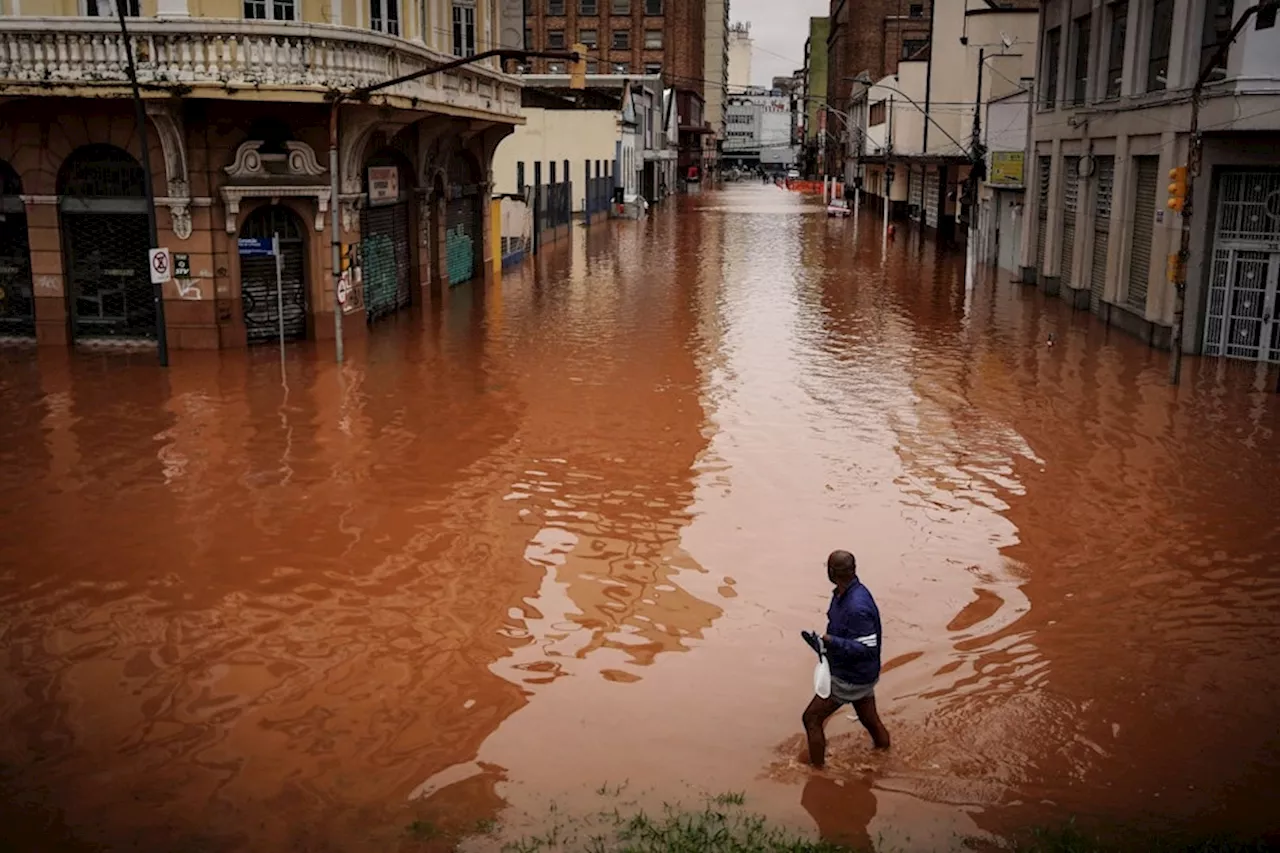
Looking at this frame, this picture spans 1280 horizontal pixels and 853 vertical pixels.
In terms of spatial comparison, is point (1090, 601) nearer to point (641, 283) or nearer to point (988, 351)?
point (988, 351)

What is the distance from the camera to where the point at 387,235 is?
28562 mm

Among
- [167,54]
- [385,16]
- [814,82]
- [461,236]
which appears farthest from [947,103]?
[814,82]

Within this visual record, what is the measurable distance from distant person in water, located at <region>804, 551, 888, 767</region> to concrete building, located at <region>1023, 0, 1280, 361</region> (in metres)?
16.6

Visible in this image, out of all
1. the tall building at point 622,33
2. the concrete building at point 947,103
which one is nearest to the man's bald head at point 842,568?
the concrete building at point 947,103

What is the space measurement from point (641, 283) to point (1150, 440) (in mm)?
21891

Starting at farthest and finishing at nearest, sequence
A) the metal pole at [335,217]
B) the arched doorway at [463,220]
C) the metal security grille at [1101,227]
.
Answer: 1. the arched doorway at [463,220]
2. the metal security grille at [1101,227]
3. the metal pole at [335,217]

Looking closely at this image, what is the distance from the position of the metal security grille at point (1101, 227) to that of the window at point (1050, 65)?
5.96 meters

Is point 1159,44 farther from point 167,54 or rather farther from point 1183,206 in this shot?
point 167,54

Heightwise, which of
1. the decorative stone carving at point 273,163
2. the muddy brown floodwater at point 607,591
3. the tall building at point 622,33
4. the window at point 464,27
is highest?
the tall building at point 622,33

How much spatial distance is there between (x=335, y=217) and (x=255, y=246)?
5.25 feet

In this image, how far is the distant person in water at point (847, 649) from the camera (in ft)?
26.3

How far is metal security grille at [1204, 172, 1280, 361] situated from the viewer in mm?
22656

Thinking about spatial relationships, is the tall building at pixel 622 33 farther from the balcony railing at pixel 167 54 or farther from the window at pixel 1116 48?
the balcony railing at pixel 167 54

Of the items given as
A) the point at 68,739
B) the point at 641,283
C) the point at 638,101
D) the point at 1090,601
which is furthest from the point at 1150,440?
the point at 638,101
